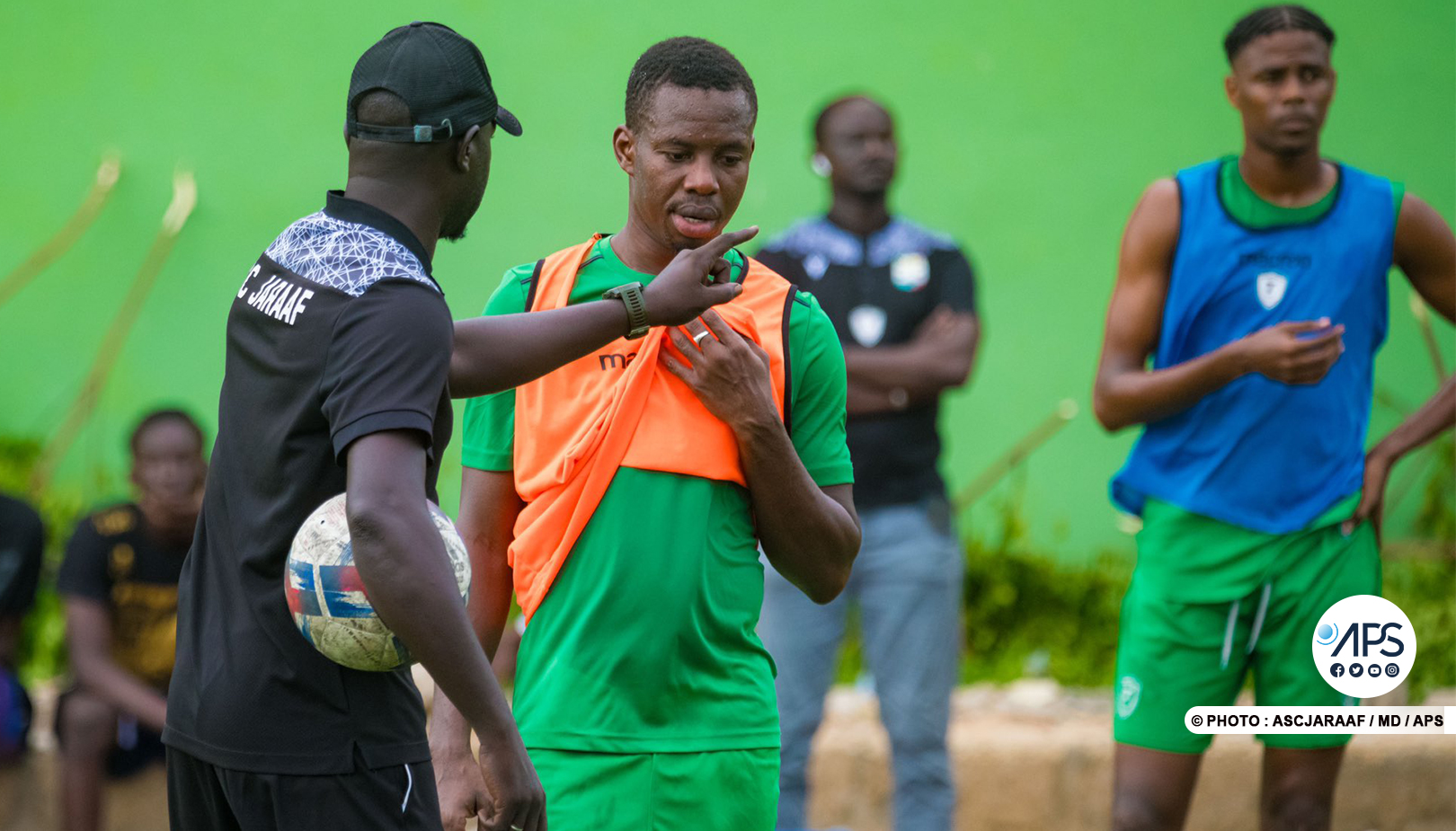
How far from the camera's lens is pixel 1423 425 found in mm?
4469

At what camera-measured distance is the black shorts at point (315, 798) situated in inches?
93.5

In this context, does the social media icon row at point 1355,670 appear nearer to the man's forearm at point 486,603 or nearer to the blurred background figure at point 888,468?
the blurred background figure at point 888,468

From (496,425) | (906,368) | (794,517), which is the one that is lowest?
(794,517)

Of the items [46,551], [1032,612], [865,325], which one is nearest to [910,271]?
[865,325]

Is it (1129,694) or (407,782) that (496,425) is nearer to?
(407,782)

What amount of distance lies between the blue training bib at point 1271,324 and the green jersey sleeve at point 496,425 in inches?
80.9

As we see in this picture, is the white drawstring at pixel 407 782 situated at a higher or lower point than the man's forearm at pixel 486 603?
lower

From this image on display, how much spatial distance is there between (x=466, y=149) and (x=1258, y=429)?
8.08 feet

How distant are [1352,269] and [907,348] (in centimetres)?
149

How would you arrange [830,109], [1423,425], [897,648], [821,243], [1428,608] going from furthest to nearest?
[1428,608]
[830,109]
[821,243]
[897,648]
[1423,425]

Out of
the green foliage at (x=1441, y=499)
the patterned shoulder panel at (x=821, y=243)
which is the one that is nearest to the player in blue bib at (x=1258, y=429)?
the patterned shoulder panel at (x=821, y=243)

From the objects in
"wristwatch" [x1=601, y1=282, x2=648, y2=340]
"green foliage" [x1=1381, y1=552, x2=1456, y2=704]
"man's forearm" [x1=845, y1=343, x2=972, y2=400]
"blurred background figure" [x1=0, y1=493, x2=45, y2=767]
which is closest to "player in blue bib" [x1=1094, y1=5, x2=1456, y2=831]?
"man's forearm" [x1=845, y1=343, x2=972, y2=400]

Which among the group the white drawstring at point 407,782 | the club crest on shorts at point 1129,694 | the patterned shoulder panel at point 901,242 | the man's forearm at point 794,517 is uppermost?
the patterned shoulder panel at point 901,242

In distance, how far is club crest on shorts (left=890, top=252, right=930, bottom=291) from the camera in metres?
5.43
